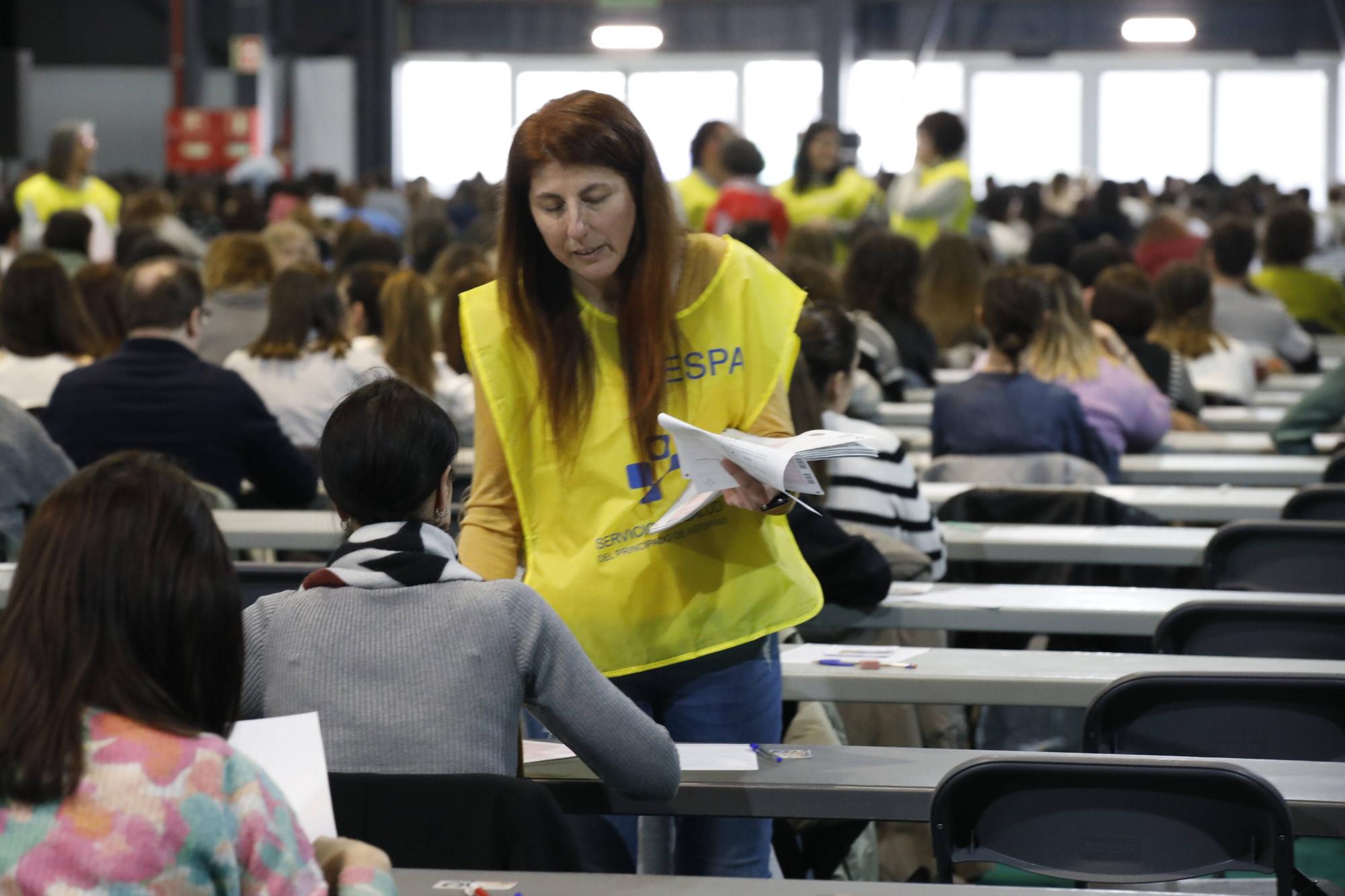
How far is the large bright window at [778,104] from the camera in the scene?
63.8 ft

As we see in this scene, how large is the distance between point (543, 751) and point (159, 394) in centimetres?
219

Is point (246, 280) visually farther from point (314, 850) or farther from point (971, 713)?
point (314, 850)

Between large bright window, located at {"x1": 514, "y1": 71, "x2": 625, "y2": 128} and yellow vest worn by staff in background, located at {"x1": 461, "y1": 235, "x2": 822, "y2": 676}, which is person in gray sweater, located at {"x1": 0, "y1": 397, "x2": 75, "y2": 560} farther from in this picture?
large bright window, located at {"x1": 514, "y1": 71, "x2": 625, "y2": 128}

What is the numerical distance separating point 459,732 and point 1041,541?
1.96 metres

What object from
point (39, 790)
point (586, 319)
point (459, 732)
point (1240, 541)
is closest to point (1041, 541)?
point (1240, 541)

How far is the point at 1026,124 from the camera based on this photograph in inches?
782

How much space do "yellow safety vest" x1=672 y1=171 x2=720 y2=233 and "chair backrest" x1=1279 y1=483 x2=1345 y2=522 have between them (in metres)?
3.80

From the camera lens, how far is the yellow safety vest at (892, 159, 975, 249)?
723 centimetres

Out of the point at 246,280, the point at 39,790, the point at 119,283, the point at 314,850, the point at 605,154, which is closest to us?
the point at 39,790

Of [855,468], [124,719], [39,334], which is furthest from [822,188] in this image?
[124,719]

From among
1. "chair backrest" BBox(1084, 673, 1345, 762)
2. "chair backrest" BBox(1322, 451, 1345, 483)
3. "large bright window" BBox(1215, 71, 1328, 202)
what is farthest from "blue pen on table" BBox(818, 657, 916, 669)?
"large bright window" BBox(1215, 71, 1328, 202)

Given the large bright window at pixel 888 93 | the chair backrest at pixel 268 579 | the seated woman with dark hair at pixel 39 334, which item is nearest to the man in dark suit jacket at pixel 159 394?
the seated woman with dark hair at pixel 39 334

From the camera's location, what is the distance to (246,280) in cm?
560

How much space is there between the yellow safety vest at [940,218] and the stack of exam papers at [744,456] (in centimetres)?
522
